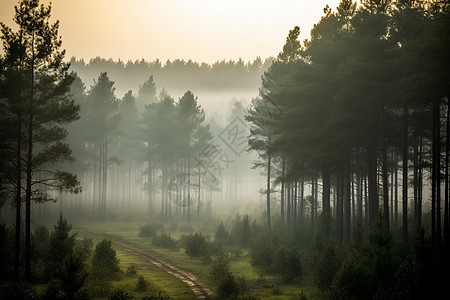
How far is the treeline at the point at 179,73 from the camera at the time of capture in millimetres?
157875

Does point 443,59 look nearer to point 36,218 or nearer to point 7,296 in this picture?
point 7,296

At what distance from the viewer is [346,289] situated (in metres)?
14.5

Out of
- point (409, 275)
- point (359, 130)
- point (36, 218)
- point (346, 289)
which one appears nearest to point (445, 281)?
point (409, 275)

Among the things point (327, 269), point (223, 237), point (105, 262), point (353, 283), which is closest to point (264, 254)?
point (327, 269)

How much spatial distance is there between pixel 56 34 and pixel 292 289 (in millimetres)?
18636

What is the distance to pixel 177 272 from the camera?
23609 millimetres

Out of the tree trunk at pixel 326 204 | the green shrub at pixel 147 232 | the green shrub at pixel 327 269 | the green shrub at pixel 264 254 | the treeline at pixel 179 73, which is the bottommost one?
the green shrub at pixel 147 232

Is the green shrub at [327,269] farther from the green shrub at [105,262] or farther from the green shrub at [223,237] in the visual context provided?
the green shrub at [223,237]

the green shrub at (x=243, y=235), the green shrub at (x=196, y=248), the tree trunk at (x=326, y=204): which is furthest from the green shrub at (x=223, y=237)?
the tree trunk at (x=326, y=204)

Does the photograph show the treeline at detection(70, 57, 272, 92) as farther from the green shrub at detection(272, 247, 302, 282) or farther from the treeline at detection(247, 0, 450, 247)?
the green shrub at detection(272, 247, 302, 282)

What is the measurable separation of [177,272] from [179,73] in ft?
511

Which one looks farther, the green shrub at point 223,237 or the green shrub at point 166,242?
the green shrub at point 223,237

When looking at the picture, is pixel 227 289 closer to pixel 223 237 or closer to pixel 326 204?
pixel 326 204

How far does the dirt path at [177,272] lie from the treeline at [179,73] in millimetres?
126395
